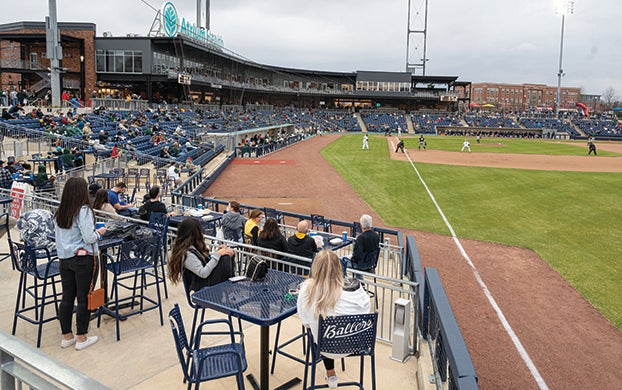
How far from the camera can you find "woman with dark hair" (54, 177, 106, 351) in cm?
591

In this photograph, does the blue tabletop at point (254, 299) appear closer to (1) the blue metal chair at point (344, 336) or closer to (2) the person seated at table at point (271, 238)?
(1) the blue metal chair at point (344, 336)

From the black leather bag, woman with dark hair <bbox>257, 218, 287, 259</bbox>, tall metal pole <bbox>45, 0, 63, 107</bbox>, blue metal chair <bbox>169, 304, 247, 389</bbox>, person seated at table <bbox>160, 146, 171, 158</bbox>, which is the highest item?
tall metal pole <bbox>45, 0, 63, 107</bbox>

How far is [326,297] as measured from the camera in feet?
15.9

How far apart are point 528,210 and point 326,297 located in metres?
19.4

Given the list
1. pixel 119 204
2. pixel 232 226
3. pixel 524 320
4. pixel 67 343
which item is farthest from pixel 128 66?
pixel 524 320

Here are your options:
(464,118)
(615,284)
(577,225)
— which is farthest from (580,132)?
(615,284)

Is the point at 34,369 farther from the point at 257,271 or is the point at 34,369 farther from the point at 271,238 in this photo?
the point at 271,238

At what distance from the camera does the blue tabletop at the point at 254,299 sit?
4.94 metres

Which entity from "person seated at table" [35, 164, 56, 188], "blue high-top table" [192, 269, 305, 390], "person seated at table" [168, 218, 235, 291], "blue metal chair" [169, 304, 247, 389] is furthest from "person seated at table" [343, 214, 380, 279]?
"person seated at table" [35, 164, 56, 188]

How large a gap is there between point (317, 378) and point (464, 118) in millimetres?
100031

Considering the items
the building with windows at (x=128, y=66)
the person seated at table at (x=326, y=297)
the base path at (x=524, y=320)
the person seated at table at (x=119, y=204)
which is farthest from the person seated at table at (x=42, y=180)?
the building with windows at (x=128, y=66)

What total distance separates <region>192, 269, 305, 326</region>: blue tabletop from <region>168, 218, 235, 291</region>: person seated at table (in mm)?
240

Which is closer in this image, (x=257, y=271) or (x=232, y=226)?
(x=257, y=271)

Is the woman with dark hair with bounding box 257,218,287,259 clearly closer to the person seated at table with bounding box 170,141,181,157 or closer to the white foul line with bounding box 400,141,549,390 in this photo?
the white foul line with bounding box 400,141,549,390
